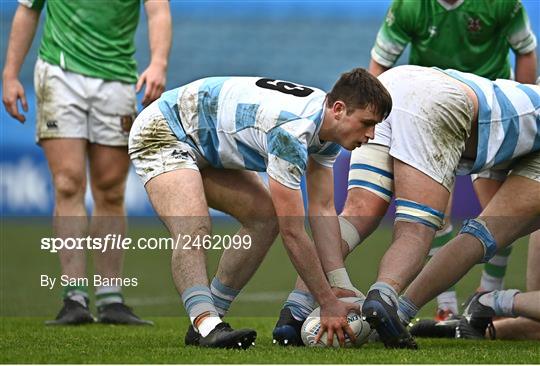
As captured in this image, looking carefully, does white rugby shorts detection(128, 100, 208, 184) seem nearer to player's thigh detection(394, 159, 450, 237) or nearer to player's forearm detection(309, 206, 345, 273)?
player's forearm detection(309, 206, 345, 273)

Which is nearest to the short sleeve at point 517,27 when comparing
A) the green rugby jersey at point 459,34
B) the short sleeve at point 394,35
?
the green rugby jersey at point 459,34

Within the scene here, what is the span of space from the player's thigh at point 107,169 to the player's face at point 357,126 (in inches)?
92.6

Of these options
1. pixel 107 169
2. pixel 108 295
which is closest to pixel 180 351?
pixel 108 295

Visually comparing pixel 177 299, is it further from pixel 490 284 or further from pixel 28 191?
pixel 28 191

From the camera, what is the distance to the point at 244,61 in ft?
57.7

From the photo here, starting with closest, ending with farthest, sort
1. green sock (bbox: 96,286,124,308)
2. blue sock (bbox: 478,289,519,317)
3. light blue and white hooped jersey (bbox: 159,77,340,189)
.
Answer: light blue and white hooped jersey (bbox: 159,77,340,189), blue sock (bbox: 478,289,519,317), green sock (bbox: 96,286,124,308)

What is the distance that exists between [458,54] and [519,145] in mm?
1772

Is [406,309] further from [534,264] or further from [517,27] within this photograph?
[517,27]

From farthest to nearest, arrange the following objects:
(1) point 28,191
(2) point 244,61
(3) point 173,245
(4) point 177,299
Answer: (2) point 244,61, (1) point 28,191, (4) point 177,299, (3) point 173,245

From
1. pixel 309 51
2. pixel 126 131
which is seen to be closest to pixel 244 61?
pixel 309 51

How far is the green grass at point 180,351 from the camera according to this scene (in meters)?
4.56

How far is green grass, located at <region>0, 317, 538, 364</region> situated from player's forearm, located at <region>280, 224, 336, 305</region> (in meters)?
0.27

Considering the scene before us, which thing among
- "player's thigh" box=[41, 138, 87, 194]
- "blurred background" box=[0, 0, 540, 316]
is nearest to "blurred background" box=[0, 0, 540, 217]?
"blurred background" box=[0, 0, 540, 316]

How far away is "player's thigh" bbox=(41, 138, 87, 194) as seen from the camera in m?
6.77
